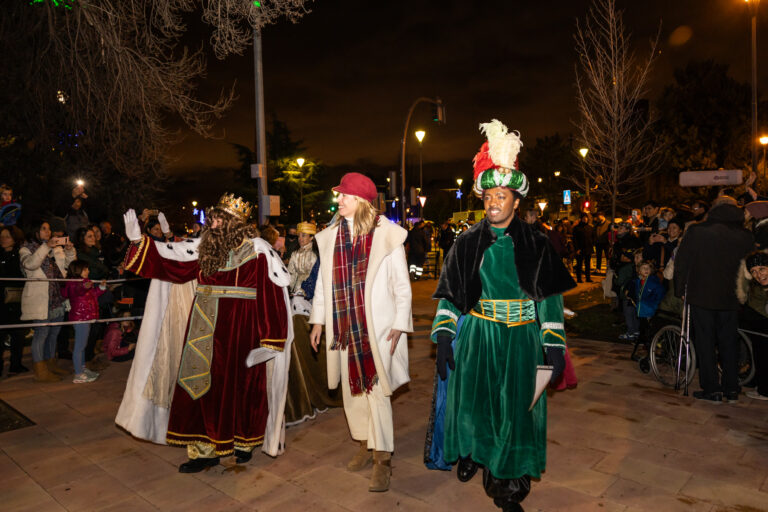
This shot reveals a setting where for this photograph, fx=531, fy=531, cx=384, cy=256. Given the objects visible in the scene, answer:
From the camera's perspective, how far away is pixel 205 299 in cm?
416

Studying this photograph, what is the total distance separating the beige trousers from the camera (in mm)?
3967

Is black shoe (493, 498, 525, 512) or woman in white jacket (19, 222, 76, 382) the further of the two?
woman in white jacket (19, 222, 76, 382)

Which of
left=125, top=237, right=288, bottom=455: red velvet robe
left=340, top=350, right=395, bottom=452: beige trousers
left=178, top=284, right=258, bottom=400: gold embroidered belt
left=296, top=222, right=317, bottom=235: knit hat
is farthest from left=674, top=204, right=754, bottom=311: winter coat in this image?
left=178, top=284, right=258, bottom=400: gold embroidered belt

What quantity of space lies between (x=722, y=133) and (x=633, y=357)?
35.6 meters

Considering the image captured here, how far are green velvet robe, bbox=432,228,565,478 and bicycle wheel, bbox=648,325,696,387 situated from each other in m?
3.45

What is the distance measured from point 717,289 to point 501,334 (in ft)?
11.4

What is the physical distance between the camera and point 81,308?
7.04m

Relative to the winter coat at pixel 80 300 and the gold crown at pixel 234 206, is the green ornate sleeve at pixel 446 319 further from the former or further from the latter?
the winter coat at pixel 80 300

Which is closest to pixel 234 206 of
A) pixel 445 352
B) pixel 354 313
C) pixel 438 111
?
pixel 354 313

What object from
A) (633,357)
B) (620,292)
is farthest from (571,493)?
(620,292)

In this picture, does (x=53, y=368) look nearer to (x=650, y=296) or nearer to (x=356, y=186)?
(x=356, y=186)

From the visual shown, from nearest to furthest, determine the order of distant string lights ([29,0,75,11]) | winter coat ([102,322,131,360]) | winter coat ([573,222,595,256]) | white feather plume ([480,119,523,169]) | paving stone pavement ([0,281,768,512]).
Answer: white feather plume ([480,119,523,169]) < paving stone pavement ([0,281,768,512]) < distant string lights ([29,0,75,11]) < winter coat ([102,322,131,360]) < winter coat ([573,222,595,256])

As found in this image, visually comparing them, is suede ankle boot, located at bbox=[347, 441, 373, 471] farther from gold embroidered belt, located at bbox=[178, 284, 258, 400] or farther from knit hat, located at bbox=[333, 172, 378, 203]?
knit hat, located at bbox=[333, 172, 378, 203]

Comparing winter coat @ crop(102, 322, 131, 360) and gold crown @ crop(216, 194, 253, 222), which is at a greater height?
gold crown @ crop(216, 194, 253, 222)
